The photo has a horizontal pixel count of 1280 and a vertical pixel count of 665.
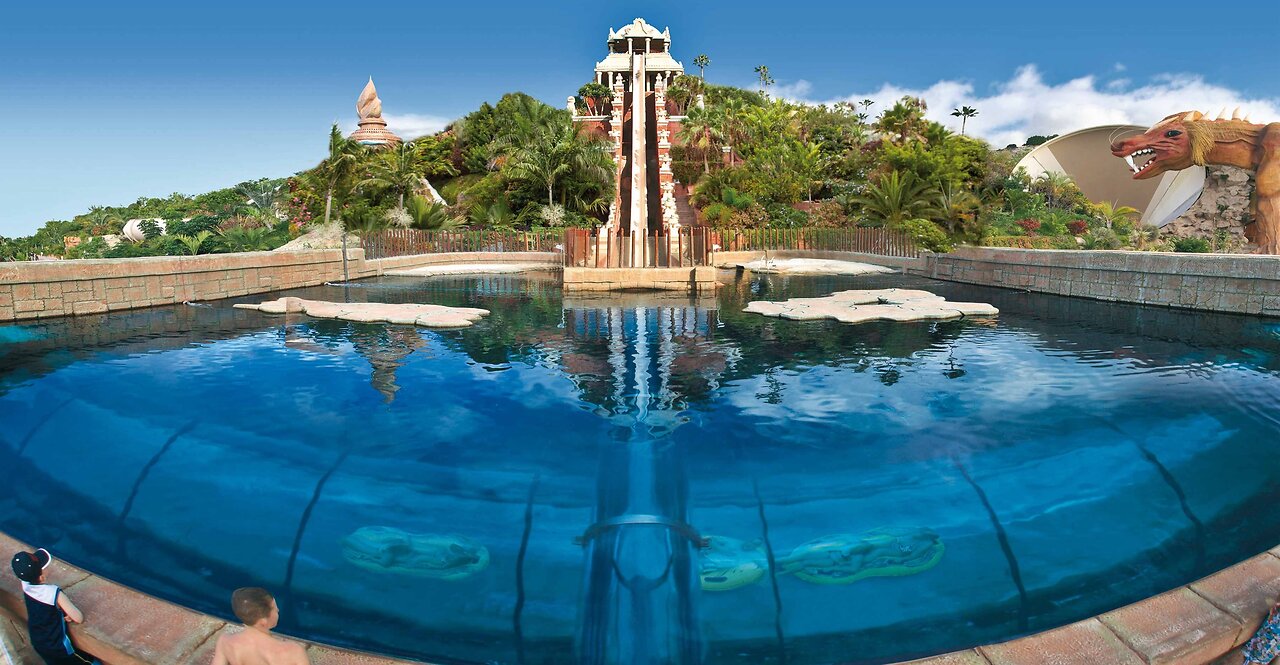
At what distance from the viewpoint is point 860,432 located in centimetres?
744

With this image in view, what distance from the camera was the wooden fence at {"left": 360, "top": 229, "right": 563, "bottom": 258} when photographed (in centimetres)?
2945

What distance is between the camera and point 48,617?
4070 millimetres

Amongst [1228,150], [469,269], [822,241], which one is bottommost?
[469,269]

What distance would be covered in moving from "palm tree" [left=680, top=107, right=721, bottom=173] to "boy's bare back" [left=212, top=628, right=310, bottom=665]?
5111 cm

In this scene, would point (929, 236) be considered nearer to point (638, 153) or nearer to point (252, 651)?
point (638, 153)

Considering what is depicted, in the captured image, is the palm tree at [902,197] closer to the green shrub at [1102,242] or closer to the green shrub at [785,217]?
the green shrub at [1102,242]

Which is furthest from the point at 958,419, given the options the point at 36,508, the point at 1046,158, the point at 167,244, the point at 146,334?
the point at 1046,158

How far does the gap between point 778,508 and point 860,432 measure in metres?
1.83

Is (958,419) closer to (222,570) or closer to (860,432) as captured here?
(860,432)

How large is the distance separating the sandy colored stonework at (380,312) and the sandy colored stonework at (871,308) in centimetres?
586

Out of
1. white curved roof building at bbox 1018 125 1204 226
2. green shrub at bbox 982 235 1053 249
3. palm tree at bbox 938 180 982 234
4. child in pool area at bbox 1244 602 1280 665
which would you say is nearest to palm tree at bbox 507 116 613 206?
palm tree at bbox 938 180 982 234

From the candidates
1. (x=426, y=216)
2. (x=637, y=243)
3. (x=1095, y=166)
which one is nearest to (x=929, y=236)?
(x=637, y=243)

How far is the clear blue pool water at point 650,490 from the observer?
16.3 ft

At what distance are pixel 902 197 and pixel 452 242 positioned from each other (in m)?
19.1
